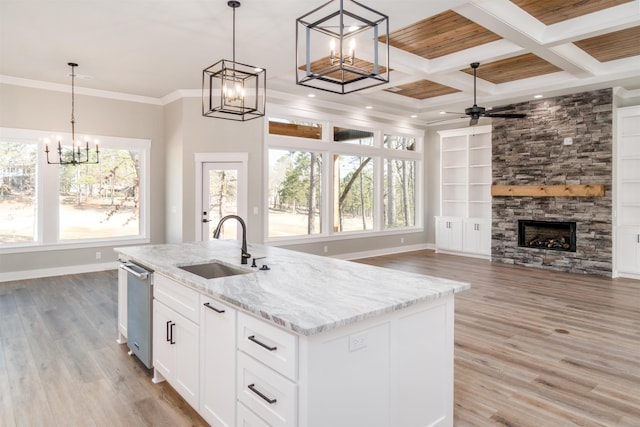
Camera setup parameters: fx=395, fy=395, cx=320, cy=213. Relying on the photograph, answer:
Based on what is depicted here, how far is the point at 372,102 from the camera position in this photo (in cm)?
776

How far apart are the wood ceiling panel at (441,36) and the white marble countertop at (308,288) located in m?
3.17

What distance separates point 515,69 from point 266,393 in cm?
640

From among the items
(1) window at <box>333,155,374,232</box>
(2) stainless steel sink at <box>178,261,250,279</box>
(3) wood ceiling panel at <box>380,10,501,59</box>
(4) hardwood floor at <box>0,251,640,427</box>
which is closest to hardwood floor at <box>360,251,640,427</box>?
(4) hardwood floor at <box>0,251,640,427</box>

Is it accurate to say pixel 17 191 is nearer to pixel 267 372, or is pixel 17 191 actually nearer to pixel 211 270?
pixel 211 270

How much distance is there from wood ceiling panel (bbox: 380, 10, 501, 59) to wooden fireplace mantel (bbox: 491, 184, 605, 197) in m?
3.32

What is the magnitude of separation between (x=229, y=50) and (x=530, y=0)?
3.40m

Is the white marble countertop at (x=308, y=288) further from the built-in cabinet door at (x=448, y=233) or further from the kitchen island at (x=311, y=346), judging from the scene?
the built-in cabinet door at (x=448, y=233)

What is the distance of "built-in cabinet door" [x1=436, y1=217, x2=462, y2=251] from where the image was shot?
8906 millimetres

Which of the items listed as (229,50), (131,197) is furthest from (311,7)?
(131,197)

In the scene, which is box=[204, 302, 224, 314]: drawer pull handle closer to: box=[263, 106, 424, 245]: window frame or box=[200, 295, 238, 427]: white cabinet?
box=[200, 295, 238, 427]: white cabinet

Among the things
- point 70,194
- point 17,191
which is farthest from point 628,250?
point 17,191

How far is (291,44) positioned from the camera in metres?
4.65

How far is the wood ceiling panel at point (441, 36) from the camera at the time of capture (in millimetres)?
4516

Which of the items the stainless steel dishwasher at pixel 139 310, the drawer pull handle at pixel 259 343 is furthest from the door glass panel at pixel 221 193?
the drawer pull handle at pixel 259 343
